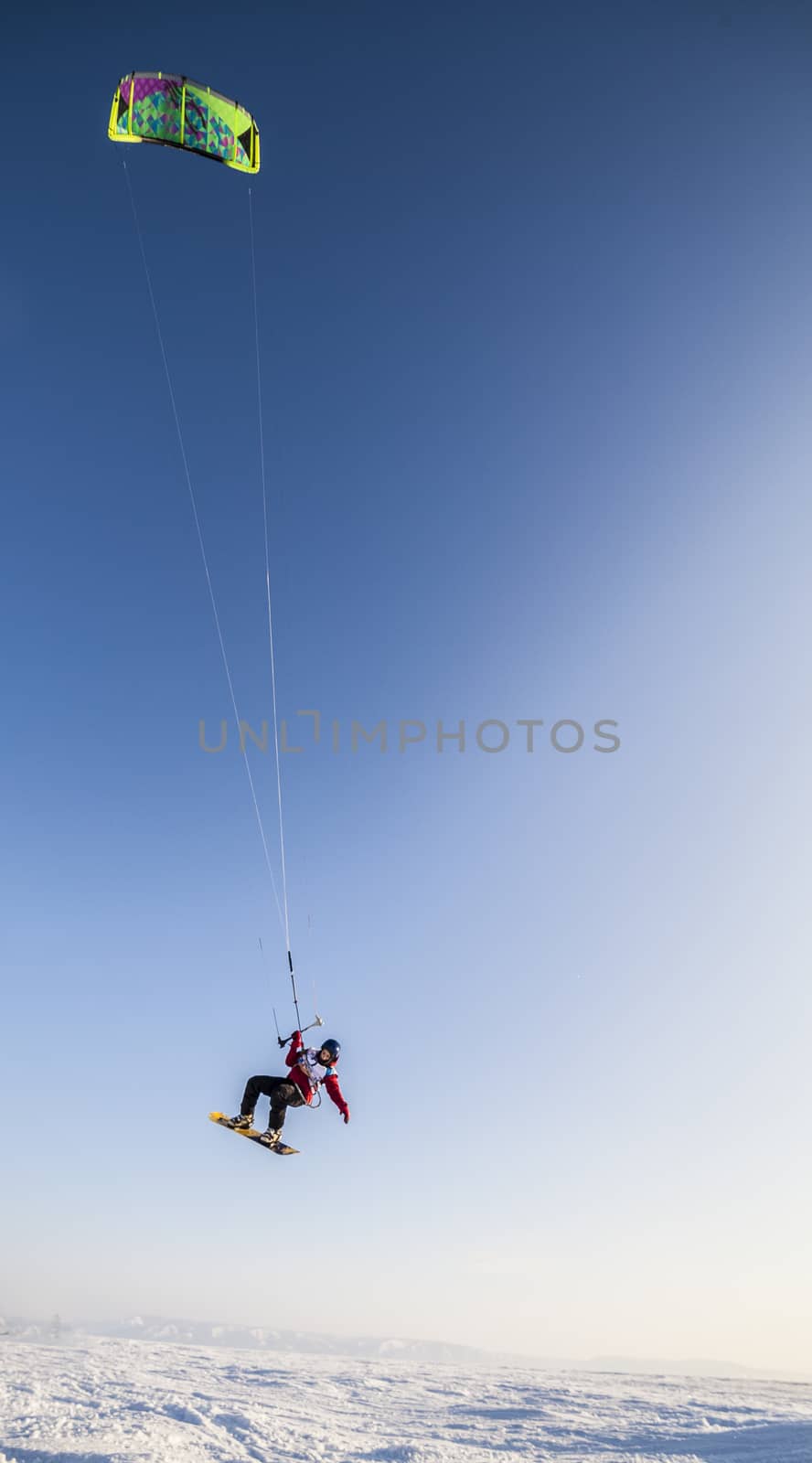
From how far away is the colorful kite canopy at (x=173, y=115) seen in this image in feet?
43.7

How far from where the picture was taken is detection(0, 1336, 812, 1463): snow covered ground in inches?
555

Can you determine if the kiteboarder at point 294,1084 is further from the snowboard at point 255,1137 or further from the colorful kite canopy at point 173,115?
the colorful kite canopy at point 173,115

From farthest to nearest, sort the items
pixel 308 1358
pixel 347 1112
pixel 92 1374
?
pixel 308 1358 < pixel 92 1374 < pixel 347 1112

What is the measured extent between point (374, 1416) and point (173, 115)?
32016 mm

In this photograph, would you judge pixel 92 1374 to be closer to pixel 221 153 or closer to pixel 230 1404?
pixel 230 1404

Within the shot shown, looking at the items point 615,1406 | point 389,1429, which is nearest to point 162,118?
point 389,1429

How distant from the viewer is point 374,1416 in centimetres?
1880

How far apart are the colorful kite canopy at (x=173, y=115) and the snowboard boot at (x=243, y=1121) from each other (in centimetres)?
1809

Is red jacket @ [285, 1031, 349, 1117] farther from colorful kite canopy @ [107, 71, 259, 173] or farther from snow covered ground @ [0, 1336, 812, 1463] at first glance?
colorful kite canopy @ [107, 71, 259, 173]

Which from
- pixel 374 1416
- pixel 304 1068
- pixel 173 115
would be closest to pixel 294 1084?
pixel 304 1068

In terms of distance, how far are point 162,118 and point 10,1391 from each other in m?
31.7

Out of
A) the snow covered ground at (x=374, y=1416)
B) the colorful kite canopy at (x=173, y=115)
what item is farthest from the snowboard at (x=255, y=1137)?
the colorful kite canopy at (x=173, y=115)

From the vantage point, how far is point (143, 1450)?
13648 mm

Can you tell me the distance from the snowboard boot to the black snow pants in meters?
0.06
